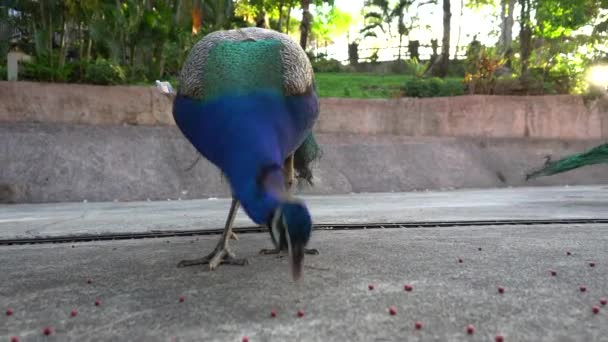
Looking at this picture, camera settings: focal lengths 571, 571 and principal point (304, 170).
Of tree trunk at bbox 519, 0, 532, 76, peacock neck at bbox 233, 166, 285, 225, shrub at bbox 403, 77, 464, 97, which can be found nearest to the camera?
peacock neck at bbox 233, 166, 285, 225

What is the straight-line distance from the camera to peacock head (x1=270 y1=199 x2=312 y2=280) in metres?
2.14

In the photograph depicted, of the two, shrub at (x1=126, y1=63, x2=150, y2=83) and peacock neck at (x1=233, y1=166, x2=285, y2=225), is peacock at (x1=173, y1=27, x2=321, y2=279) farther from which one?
shrub at (x1=126, y1=63, x2=150, y2=83)

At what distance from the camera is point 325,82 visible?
2181cm

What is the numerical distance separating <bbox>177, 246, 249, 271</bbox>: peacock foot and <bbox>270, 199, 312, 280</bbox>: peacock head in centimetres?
171

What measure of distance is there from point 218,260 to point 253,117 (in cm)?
134

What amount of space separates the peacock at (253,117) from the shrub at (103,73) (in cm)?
1342

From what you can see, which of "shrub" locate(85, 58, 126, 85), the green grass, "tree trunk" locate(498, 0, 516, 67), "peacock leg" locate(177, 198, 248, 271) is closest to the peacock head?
"peacock leg" locate(177, 198, 248, 271)

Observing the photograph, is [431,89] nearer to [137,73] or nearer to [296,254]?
[137,73]

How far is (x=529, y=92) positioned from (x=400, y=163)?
6.56 m

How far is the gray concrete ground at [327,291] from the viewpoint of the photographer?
7.95 feet

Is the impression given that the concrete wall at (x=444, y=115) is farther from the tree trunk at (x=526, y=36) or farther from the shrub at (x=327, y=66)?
the shrub at (x=327, y=66)

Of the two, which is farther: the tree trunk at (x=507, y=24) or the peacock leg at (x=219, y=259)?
the tree trunk at (x=507, y=24)

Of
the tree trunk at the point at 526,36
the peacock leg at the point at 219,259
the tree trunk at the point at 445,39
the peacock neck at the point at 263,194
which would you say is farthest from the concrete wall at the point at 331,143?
the peacock neck at the point at 263,194

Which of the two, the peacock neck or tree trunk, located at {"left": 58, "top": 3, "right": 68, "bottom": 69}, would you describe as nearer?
the peacock neck
